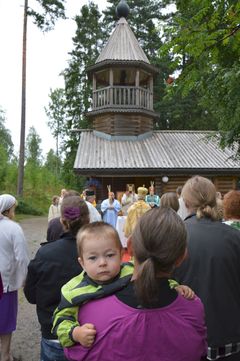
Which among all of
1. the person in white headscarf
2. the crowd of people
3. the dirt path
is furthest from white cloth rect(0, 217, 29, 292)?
the crowd of people

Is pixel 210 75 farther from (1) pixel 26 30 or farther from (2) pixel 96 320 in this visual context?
(1) pixel 26 30

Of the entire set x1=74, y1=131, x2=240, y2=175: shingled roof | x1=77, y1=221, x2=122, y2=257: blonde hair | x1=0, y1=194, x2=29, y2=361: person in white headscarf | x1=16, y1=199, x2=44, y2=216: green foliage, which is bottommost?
x1=16, y1=199, x2=44, y2=216: green foliage

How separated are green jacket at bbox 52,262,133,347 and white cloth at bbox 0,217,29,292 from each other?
2.39 m

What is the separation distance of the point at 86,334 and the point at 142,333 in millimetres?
222

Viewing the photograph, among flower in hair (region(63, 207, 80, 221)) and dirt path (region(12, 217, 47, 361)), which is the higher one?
flower in hair (region(63, 207, 80, 221))

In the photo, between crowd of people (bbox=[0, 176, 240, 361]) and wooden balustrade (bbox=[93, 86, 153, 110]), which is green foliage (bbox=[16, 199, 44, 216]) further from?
crowd of people (bbox=[0, 176, 240, 361])

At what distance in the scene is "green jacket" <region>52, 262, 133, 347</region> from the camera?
158 centimetres

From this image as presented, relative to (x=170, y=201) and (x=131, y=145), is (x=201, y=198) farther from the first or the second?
(x=131, y=145)

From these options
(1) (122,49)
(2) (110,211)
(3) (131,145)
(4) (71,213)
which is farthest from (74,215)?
(1) (122,49)

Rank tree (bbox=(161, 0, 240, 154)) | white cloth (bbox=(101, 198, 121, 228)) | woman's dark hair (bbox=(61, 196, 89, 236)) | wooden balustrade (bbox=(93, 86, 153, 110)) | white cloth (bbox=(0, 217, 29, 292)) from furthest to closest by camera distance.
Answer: wooden balustrade (bbox=(93, 86, 153, 110)) → white cloth (bbox=(101, 198, 121, 228)) → tree (bbox=(161, 0, 240, 154)) → white cloth (bbox=(0, 217, 29, 292)) → woman's dark hair (bbox=(61, 196, 89, 236))

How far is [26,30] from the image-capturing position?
24.2 metres

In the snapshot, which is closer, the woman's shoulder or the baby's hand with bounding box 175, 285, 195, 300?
the baby's hand with bounding box 175, 285, 195, 300

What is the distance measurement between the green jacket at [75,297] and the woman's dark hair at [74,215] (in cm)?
116

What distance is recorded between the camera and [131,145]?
20.3 m
